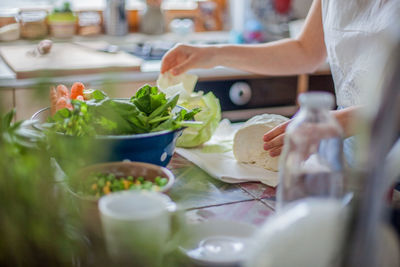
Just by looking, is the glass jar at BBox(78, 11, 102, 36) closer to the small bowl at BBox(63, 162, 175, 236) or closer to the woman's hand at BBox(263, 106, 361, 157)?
the woman's hand at BBox(263, 106, 361, 157)

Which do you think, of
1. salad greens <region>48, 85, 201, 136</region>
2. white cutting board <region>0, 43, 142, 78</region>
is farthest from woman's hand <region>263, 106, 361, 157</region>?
white cutting board <region>0, 43, 142, 78</region>

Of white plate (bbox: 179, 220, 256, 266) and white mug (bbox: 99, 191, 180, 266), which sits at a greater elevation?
white mug (bbox: 99, 191, 180, 266)

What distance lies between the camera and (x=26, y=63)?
229 cm

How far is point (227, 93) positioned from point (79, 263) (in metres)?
1.90

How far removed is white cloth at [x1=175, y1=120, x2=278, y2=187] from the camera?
117 cm

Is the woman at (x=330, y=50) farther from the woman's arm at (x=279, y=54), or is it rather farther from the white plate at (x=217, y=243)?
the white plate at (x=217, y=243)

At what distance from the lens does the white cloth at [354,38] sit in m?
1.40

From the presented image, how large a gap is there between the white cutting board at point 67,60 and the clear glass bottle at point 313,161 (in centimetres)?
143

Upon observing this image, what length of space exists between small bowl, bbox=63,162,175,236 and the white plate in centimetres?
9

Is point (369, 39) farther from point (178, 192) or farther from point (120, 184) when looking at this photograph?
point (120, 184)

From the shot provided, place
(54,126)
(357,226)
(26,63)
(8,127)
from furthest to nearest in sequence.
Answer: (26,63) → (54,126) → (8,127) → (357,226)

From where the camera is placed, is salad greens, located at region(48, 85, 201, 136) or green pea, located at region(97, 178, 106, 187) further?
salad greens, located at region(48, 85, 201, 136)

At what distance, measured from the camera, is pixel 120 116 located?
3.38ft

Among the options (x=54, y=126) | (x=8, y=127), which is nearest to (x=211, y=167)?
(x=54, y=126)
